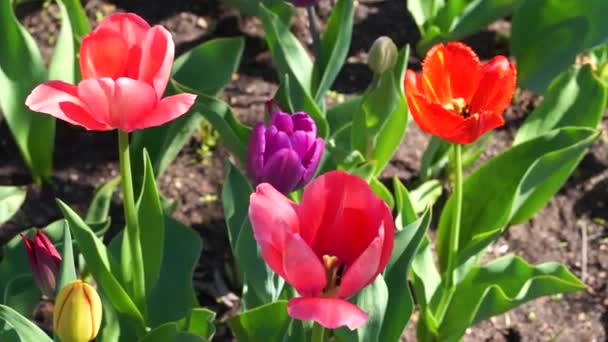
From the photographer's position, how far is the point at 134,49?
1.33m

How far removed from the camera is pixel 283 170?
147cm

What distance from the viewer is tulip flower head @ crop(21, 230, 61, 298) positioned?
1471 mm

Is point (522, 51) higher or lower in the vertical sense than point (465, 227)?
higher

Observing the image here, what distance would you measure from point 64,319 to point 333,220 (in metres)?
0.35

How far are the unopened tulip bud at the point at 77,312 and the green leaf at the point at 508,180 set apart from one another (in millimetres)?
726

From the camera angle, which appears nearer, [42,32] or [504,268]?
[504,268]

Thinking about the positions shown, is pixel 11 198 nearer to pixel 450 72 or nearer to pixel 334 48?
pixel 334 48

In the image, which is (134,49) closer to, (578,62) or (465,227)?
(465,227)

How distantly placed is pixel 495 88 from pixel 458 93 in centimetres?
8

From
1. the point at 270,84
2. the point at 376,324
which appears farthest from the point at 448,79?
the point at 270,84

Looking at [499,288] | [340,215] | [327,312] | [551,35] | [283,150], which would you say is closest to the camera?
[327,312]

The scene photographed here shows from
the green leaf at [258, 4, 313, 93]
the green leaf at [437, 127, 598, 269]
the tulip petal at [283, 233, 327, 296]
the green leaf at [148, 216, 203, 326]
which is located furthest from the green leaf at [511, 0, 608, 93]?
the tulip petal at [283, 233, 327, 296]

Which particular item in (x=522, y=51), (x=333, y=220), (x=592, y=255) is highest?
(x=333, y=220)

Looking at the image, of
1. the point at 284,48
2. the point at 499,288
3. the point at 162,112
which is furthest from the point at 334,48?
the point at 162,112
